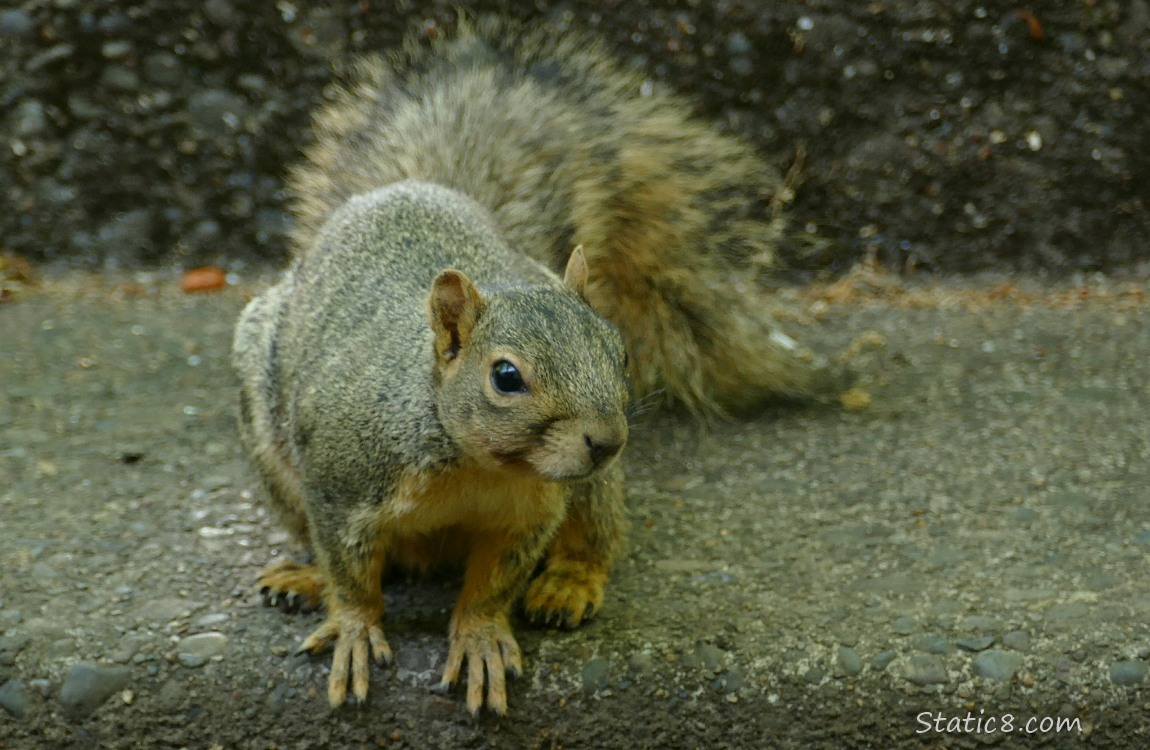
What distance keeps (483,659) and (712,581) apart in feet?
1.48

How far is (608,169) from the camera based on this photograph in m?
2.71

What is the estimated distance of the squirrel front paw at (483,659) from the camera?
6.43 feet

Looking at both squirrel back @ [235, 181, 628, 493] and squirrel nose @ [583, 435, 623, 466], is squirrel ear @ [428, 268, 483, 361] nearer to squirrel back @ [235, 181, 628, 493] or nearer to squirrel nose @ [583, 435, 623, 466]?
squirrel back @ [235, 181, 628, 493]

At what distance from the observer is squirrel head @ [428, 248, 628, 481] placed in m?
1.67

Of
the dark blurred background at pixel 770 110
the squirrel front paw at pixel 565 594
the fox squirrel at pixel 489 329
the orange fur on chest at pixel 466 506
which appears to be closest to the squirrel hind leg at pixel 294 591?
the fox squirrel at pixel 489 329

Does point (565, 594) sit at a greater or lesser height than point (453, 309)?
lesser

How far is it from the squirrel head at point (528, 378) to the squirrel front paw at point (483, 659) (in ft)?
1.19

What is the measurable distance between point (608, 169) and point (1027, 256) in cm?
150

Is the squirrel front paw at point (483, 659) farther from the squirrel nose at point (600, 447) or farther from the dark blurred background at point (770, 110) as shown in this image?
the dark blurred background at point (770, 110)

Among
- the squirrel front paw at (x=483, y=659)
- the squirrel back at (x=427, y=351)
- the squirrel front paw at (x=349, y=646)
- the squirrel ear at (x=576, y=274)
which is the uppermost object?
the squirrel ear at (x=576, y=274)

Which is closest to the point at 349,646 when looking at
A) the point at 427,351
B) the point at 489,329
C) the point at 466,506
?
the point at 466,506

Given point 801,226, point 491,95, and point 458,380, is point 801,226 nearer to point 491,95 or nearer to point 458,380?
point 491,95

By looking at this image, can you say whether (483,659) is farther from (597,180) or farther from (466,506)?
(597,180)

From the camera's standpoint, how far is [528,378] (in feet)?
5.55
